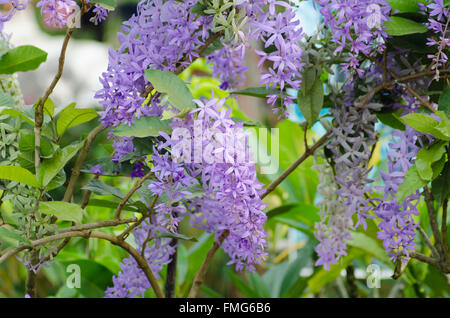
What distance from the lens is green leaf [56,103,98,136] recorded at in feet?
2.24

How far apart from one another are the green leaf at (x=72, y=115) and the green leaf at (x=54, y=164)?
0.18 feet

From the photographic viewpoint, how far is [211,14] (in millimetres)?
612

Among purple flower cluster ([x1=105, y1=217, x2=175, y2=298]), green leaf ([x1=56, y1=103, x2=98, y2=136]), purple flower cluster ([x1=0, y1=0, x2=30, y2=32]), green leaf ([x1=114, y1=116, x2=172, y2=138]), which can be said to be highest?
purple flower cluster ([x1=0, y1=0, x2=30, y2=32])

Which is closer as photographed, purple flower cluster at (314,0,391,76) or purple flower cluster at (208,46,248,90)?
purple flower cluster at (314,0,391,76)

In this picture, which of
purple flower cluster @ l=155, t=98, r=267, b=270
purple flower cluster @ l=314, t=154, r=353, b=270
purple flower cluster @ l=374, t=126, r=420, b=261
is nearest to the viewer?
purple flower cluster @ l=155, t=98, r=267, b=270

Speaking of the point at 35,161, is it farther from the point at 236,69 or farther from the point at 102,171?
the point at 236,69

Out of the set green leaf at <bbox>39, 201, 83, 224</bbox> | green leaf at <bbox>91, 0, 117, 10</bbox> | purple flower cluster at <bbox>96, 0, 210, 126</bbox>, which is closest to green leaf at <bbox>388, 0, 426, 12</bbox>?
purple flower cluster at <bbox>96, 0, 210, 126</bbox>

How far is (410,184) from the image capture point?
62cm

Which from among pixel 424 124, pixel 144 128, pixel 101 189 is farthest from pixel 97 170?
pixel 424 124

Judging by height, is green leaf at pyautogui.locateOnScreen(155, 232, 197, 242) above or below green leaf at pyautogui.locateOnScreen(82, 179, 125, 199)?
below

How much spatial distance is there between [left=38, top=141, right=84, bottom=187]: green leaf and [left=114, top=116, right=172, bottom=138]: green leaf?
0.30 feet

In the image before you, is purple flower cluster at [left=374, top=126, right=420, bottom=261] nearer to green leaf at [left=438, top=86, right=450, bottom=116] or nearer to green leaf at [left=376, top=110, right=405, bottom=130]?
green leaf at [left=438, top=86, right=450, bottom=116]

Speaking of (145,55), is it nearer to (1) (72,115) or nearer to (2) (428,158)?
(1) (72,115)
